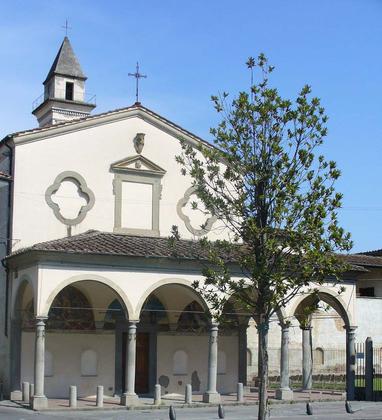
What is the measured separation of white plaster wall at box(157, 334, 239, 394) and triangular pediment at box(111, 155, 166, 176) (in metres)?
6.14

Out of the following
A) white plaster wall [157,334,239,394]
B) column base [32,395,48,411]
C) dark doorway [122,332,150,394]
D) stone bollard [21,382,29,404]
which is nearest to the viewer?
column base [32,395,48,411]

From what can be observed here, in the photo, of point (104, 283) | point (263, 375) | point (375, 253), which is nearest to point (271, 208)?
point (263, 375)

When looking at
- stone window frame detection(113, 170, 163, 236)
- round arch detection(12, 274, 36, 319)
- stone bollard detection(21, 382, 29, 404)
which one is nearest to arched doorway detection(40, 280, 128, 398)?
round arch detection(12, 274, 36, 319)

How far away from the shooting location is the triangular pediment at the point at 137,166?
29.8 m

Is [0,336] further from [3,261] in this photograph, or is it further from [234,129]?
[234,129]

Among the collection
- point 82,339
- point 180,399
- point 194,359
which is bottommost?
point 180,399

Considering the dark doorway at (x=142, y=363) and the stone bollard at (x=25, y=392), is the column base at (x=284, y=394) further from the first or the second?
the stone bollard at (x=25, y=392)

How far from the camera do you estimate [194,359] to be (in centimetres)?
3094

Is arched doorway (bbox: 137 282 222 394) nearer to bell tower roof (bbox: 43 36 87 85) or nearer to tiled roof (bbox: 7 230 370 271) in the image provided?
tiled roof (bbox: 7 230 370 271)

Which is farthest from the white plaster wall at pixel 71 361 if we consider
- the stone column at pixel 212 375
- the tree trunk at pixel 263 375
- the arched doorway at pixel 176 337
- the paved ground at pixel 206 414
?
the tree trunk at pixel 263 375

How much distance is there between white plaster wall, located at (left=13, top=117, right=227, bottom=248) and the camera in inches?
1110

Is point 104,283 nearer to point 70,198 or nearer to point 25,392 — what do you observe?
point 25,392

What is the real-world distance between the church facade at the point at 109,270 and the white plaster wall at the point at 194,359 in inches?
1.6

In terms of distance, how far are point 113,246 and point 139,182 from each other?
4237 millimetres
